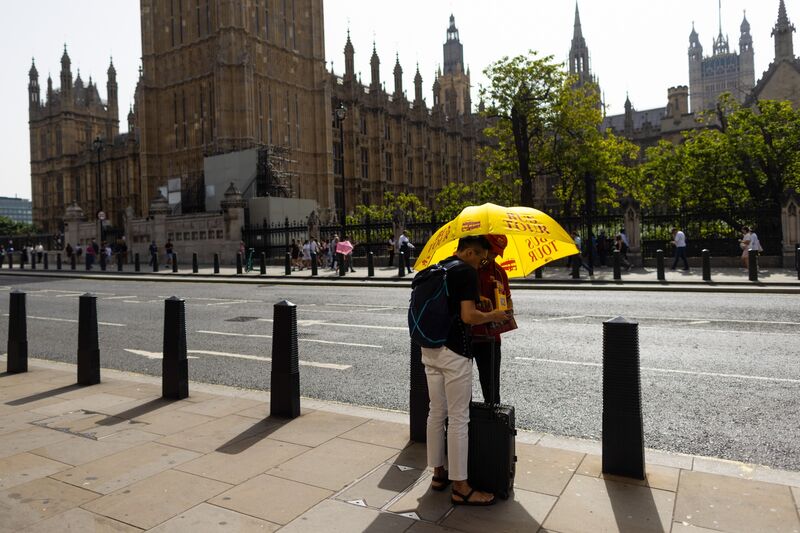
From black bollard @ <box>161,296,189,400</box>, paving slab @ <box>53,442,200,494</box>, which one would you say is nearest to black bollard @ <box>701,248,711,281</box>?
black bollard @ <box>161,296,189,400</box>

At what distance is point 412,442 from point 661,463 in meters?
1.67

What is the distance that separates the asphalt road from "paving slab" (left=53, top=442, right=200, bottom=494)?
190 cm

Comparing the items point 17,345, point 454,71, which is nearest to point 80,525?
point 17,345

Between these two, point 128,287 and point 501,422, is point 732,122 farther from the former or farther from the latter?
point 501,422

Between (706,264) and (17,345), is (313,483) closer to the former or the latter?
(17,345)

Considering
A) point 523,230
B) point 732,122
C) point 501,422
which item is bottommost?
point 501,422

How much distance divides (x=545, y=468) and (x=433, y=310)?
1409 millimetres

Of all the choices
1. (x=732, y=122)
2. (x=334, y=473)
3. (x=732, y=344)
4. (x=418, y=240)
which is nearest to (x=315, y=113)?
(x=418, y=240)

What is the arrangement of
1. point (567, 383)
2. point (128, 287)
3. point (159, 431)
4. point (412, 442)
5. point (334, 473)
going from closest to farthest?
1. point (334, 473)
2. point (412, 442)
3. point (159, 431)
4. point (567, 383)
5. point (128, 287)

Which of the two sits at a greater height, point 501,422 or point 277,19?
point 277,19

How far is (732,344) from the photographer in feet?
25.8

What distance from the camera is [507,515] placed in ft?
10.4

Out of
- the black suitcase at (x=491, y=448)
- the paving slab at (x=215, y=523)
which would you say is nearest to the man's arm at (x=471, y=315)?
the black suitcase at (x=491, y=448)

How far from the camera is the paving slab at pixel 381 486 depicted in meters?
3.42
